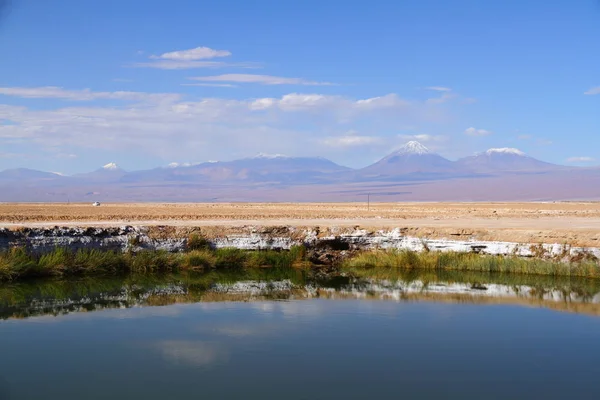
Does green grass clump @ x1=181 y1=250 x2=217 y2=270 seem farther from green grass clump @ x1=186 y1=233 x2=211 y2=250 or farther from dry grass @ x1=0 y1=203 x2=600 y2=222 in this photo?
dry grass @ x1=0 y1=203 x2=600 y2=222

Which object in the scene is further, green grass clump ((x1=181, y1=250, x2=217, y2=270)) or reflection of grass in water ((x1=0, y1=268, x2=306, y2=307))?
green grass clump ((x1=181, y1=250, x2=217, y2=270))

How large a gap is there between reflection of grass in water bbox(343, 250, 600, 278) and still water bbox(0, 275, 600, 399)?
3.28 ft

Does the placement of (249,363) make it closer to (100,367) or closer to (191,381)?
(191,381)

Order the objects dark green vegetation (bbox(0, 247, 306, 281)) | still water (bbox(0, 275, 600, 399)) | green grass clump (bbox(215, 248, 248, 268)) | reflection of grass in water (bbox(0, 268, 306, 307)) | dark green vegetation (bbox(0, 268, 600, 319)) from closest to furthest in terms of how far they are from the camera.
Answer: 1. still water (bbox(0, 275, 600, 399))
2. dark green vegetation (bbox(0, 268, 600, 319))
3. reflection of grass in water (bbox(0, 268, 306, 307))
4. dark green vegetation (bbox(0, 247, 306, 281))
5. green grass clump (bbox(215, 248, 248, 268))

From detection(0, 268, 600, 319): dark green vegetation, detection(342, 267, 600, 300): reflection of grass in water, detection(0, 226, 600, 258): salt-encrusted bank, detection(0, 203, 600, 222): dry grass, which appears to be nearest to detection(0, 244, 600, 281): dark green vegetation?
detection(342, 267, 600, 300): reflection of grass in water

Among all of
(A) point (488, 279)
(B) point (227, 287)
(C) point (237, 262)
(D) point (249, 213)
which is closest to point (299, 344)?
(B) point (227, 287)

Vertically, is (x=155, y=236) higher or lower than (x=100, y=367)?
higher

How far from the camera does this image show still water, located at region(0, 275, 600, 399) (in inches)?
480

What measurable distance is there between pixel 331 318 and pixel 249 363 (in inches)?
183

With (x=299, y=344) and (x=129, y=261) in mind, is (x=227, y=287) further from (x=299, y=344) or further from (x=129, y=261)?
(x=299, y=344)

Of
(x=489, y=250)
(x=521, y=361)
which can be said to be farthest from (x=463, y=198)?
(x=521, y=361)

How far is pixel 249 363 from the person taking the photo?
13500mm

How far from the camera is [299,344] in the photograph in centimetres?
1498

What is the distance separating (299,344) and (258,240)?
13.7 m
